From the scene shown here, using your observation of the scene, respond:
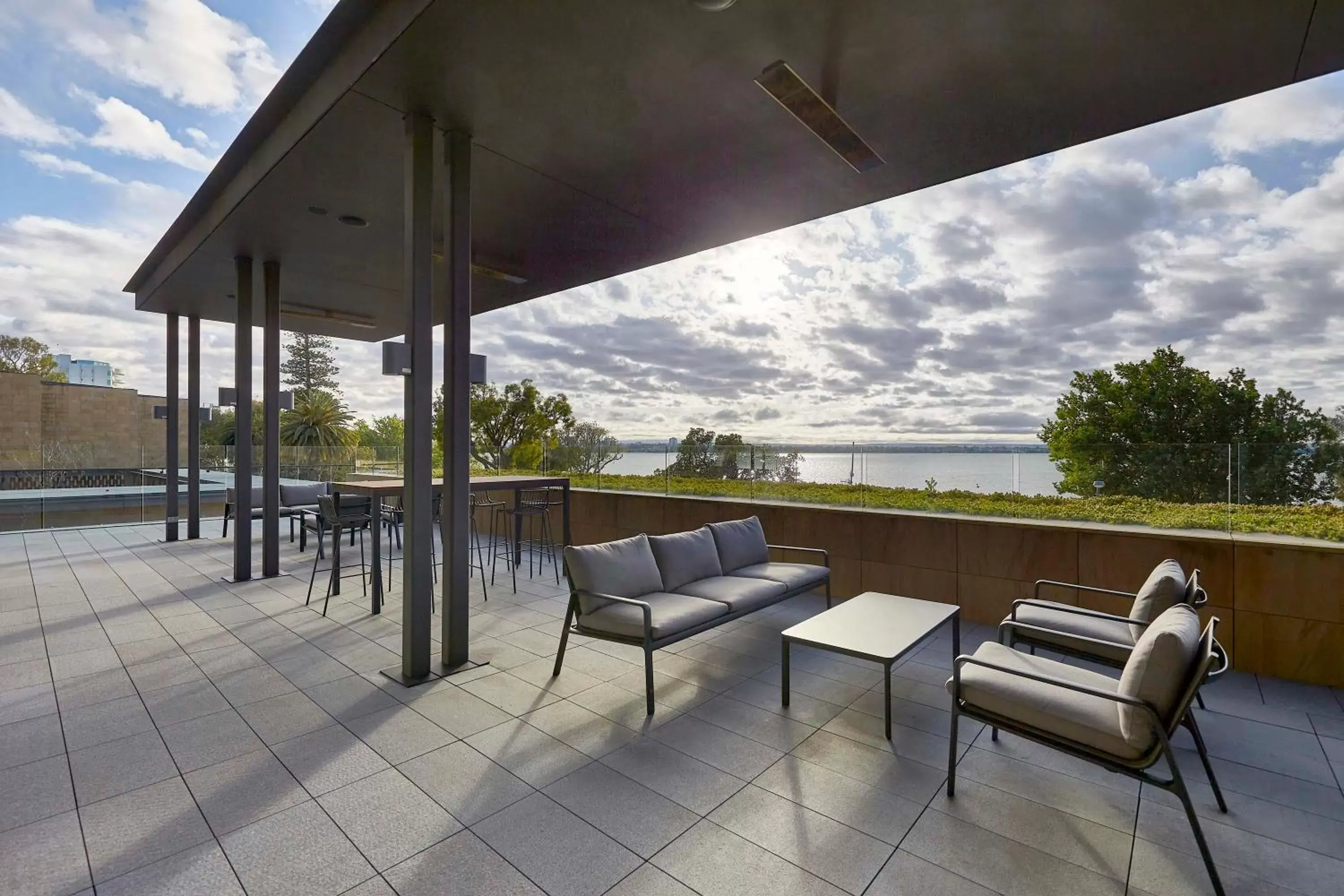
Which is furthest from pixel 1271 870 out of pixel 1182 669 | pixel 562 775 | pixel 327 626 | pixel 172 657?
pixel 172 657

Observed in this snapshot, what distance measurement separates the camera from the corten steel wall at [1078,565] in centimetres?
336

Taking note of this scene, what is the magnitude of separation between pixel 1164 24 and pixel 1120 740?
9.25 feet

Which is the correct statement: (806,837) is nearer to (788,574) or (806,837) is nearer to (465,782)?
(465,782)

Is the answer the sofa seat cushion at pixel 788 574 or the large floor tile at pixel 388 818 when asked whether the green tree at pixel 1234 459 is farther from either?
the large floor tile at pixel 388 818

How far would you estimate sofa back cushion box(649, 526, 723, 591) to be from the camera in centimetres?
397

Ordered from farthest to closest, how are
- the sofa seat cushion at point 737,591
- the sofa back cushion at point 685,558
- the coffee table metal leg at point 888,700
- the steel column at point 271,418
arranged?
the steel column at point 271,418
the sofa back cushion at point 685,558
the sofa seat cushion at point 737,591
the coffee table metal leg at point 888,700

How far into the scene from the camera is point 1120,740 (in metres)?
1.87

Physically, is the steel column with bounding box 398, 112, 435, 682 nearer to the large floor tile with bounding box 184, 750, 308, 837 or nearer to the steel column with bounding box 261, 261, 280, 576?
the large floor tile with bounding box 184, 750, 308, 837

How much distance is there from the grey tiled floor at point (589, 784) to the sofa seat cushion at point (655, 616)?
1.17ft

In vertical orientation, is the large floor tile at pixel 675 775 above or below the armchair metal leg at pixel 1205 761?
below

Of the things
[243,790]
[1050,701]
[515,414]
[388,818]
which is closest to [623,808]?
[388,818]

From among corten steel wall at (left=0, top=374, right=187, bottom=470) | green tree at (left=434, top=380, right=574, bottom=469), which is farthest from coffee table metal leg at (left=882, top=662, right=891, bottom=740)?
green tree at (left=434, top=380, right=574, bottom=469)

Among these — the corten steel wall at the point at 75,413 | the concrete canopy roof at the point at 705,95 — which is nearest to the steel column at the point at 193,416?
the concrete canopy roof at the point at 705,95

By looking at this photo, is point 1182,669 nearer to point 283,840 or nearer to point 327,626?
point 283,840
